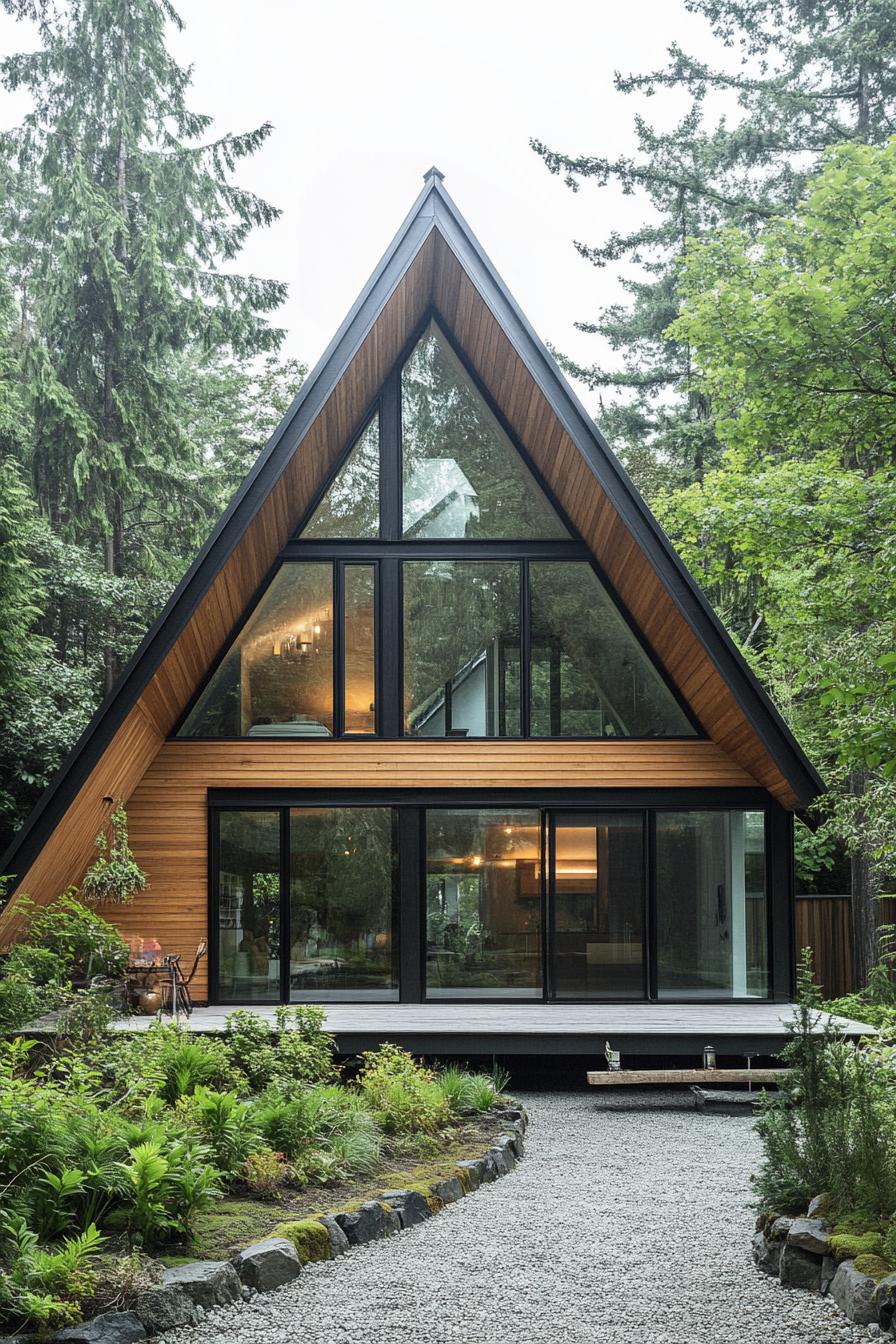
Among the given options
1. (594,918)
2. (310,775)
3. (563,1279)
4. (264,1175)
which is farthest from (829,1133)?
(310,775)

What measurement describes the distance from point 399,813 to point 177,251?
1226 cm

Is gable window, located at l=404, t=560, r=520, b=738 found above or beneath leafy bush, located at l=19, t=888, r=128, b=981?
above

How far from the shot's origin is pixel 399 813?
1284 cm

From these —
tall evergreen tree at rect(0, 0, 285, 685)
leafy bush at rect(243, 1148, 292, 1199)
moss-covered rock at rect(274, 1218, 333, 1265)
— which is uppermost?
tall evergreen tree at rect(0, 0, 285, 685)

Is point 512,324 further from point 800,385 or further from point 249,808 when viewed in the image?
point 249,808

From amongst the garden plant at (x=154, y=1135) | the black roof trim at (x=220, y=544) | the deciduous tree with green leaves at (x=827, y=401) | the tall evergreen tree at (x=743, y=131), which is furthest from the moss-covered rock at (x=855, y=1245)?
the tall evergreen tree at (x=743, y=131)

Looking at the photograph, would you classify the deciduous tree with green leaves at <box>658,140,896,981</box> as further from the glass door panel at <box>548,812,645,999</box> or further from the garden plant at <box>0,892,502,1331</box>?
the garden plant at <box>0,892,502,1331</box>

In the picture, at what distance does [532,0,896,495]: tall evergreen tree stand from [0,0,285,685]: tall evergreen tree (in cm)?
561

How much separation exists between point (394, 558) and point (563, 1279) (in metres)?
8.55

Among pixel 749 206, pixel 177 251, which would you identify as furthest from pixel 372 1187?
pixel 177 251

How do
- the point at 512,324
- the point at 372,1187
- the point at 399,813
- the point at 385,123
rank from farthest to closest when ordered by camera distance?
the point at 385,123
the point at 399,813
the point at 512,324
the point at 372,1187

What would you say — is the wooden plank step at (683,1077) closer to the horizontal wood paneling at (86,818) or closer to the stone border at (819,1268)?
the stone border at (819,1268)

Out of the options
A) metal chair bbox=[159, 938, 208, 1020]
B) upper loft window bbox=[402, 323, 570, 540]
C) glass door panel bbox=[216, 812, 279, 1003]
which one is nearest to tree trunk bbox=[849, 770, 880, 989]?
upper loft window bbox=[402, 323, 570, 540]

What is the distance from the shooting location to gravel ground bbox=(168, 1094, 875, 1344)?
4742 millimetres
